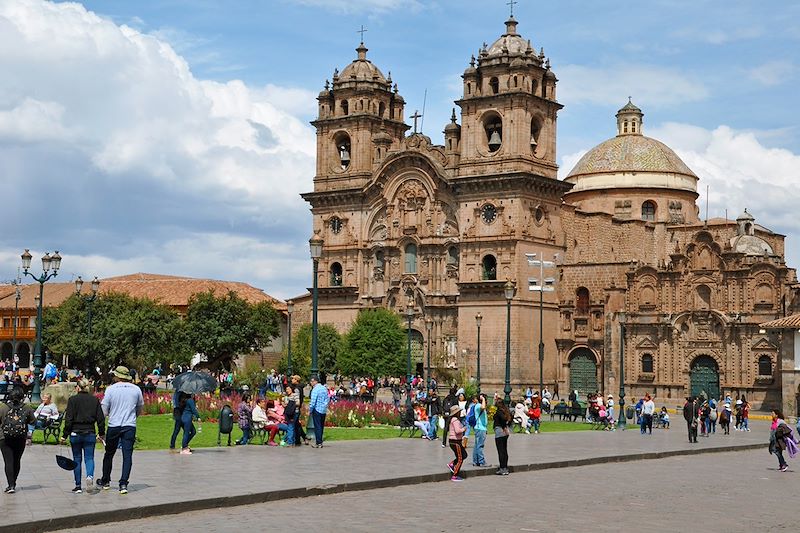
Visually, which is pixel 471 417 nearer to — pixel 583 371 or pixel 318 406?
pixel 318 406

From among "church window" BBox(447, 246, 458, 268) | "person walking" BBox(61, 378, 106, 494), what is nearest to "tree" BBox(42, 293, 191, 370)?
"church window" BBox(447, 246, 458, 268)

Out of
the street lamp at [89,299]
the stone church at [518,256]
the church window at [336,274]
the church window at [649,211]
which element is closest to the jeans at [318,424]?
the street lamp at [89,299]

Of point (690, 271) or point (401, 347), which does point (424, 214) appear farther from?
point (690, 271)

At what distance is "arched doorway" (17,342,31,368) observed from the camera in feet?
330

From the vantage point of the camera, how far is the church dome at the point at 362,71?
244 feet

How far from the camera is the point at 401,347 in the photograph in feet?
214

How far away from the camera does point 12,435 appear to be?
1633cm

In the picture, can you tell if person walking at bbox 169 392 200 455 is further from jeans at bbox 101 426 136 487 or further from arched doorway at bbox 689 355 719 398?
arched doorway at bbox 689 355 719 398

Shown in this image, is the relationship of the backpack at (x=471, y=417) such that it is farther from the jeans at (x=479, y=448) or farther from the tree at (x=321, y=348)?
the tree at (x=321, y=348)

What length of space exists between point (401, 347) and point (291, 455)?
41.6 meters

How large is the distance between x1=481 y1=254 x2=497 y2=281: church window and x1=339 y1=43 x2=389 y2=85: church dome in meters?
15.1

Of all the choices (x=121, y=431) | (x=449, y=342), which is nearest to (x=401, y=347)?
(x=449, y=342)

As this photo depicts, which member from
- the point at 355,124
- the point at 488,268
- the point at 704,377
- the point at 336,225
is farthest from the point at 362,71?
the point at 704,377

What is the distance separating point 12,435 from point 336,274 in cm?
5759
